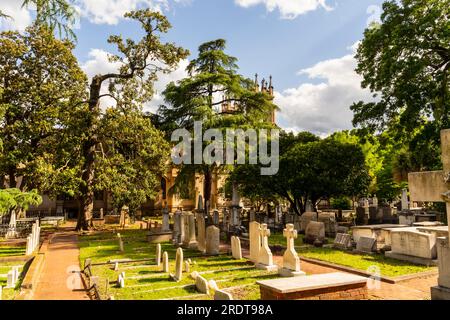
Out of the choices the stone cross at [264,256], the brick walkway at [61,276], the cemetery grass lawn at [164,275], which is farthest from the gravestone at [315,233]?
the brick walkway at [61,276]

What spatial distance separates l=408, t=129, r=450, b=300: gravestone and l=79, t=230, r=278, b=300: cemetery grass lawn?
3.96m

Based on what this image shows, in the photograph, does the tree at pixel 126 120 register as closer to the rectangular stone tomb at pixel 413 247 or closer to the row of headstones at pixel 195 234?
the row of headstones at pixel 195 234

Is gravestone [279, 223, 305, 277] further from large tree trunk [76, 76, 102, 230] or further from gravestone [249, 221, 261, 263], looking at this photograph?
large tree trunk [76, 76, 102, 230]

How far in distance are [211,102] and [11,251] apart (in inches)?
741

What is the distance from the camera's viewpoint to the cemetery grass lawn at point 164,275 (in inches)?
355

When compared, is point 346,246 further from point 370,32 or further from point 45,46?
point 45,46

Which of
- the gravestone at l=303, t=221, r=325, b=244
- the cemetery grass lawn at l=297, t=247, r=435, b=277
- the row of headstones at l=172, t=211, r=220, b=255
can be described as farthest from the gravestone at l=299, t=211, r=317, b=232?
the row of headstones at l=172, t=211, r=220, b=255

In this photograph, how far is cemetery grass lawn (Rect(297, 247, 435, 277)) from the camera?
11002 millimetres

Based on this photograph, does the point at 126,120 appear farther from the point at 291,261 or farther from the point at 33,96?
the point at 291,261

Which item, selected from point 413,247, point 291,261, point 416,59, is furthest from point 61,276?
point 416,59

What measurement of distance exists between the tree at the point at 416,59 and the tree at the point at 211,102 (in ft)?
35.6

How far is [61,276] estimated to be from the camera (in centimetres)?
1181

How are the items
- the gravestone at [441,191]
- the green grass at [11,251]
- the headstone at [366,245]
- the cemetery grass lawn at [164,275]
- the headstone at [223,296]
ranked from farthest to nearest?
the green grass at [11,251] → the headstone at [366,245] → the cemetery grass lawn at [164,275] → the gravestone at [441,191] → the headstone at [223,296]
